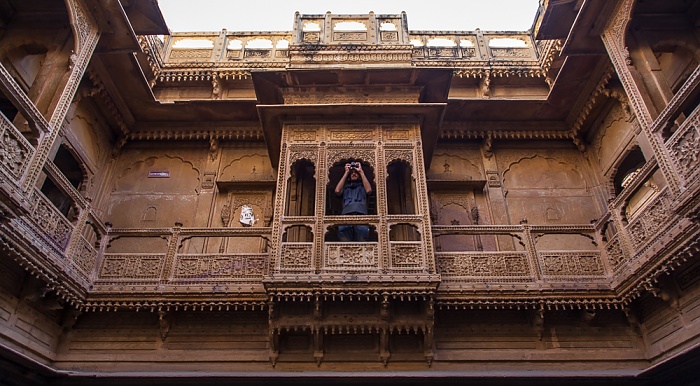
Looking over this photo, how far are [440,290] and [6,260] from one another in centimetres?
611

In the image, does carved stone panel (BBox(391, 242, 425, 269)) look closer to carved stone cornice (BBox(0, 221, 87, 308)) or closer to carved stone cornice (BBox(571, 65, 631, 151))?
carved stone cornice (BBox(0, 221, 87, 308))

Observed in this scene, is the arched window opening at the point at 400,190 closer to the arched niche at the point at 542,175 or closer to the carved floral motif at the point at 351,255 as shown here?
the carved floral motif at the point at 351,255

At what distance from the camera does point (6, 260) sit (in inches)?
254

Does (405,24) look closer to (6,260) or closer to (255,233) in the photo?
(255,233)

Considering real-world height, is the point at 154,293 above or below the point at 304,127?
below

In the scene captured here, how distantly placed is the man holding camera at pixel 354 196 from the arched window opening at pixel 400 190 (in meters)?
0.64

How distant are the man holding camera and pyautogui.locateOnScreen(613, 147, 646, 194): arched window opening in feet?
16.6

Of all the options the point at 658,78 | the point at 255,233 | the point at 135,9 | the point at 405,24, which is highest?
the point at 405,24

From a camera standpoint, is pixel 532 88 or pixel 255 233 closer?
pixel 255 233

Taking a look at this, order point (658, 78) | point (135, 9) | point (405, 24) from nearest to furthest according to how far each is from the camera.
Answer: point (658, 78) → point (135, 9) → point (405, 24)

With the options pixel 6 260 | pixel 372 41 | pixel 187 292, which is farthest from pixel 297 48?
pixel 6 260

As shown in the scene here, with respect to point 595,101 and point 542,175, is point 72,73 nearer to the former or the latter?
point 542,175

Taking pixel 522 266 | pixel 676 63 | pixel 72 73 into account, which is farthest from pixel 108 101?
pixel 676 63

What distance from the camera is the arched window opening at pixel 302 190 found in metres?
8.95
